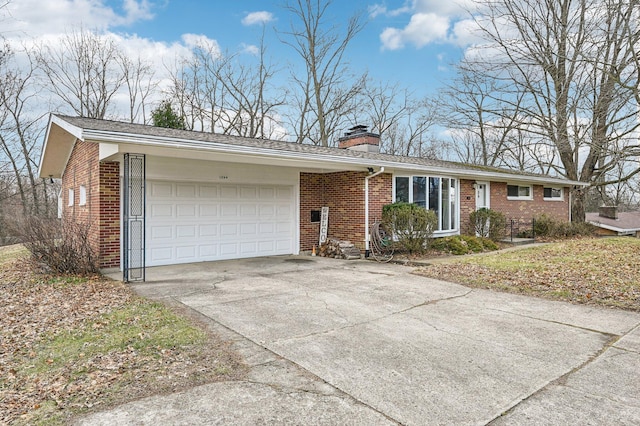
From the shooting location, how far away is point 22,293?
640cm

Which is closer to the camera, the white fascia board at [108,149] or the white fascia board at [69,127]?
the white fascia board at [69,127]

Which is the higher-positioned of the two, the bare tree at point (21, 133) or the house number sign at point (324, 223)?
the bare tree at point (21, 133)

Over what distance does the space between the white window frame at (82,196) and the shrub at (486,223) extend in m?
11.6

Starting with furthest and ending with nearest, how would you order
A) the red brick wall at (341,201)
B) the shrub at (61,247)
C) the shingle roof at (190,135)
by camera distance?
the red brick wall at (341,201)
the shrub at (61,247)
the shingle roof at (190,135)

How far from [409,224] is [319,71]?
1538cm

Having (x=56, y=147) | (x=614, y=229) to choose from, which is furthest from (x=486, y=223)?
(x=56, y=147)

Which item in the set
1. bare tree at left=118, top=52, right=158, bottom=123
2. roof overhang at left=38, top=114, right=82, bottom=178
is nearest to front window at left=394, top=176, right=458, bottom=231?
roof overhang at left=38, top=114, right=82, bottom=178

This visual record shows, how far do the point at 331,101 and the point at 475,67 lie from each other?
12.0m

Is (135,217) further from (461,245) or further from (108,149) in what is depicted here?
(461,245)

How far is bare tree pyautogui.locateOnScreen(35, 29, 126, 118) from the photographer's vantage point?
19875 millimetres

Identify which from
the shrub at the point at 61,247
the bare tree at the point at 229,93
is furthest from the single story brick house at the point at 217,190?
the bare tree at the point at 229,93

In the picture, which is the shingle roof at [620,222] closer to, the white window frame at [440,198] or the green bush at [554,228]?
the green bush at [554,228]

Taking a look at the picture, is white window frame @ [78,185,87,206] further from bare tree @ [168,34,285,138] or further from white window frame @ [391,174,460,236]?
bare tree @ [168,34,285,138]

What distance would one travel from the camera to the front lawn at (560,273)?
6.24 m
